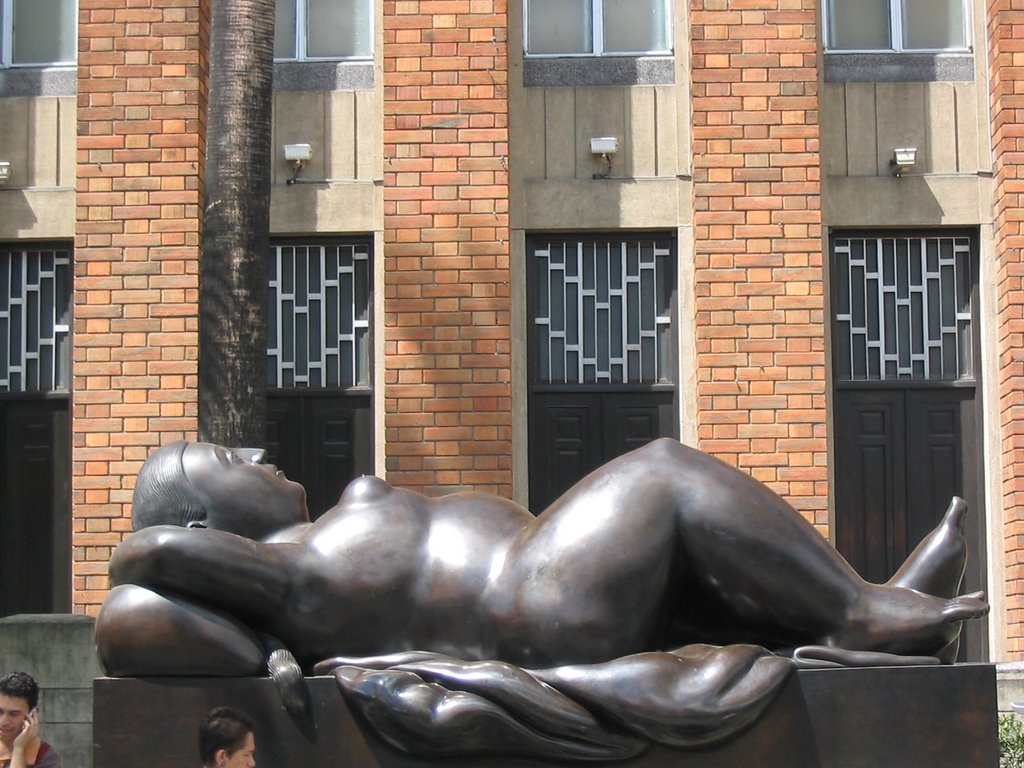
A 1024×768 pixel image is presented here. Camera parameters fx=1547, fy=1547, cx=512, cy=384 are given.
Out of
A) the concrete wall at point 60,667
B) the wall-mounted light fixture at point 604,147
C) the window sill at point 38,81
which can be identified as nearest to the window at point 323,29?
the window sill at point 38,81

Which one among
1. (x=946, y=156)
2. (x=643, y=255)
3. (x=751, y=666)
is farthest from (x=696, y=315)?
(x=751, y=666)

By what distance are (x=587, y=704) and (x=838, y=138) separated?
8303 mm

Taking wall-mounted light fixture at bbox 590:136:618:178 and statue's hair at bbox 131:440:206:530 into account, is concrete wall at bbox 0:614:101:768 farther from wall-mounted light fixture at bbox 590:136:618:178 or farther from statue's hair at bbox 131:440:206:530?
wall-mounted light fixture at bbox 590:136:618:178

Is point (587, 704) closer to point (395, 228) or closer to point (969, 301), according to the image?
point (395, 228)

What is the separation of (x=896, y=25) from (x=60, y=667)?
816 cm

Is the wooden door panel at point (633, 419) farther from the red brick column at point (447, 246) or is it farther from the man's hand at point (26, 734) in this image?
the man's hand at point (26, 734)


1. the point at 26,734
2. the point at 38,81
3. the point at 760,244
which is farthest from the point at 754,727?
the point at 38,81

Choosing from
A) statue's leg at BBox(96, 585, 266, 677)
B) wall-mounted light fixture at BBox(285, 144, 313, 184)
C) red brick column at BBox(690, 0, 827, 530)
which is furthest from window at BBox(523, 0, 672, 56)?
statue's leg at BBox(96, 585, 266, 677)

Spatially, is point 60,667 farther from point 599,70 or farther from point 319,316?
point 599,70

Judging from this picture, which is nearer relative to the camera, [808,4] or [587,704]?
[587,704]

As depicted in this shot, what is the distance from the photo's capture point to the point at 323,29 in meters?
12.6

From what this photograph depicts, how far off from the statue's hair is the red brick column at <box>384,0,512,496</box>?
6.06m

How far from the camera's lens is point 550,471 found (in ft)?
40.2

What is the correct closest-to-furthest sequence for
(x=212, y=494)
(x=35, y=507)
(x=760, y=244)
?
1. (x=212, y=494)
2. (x=760, y=244)
3. (x=35, y=507)
